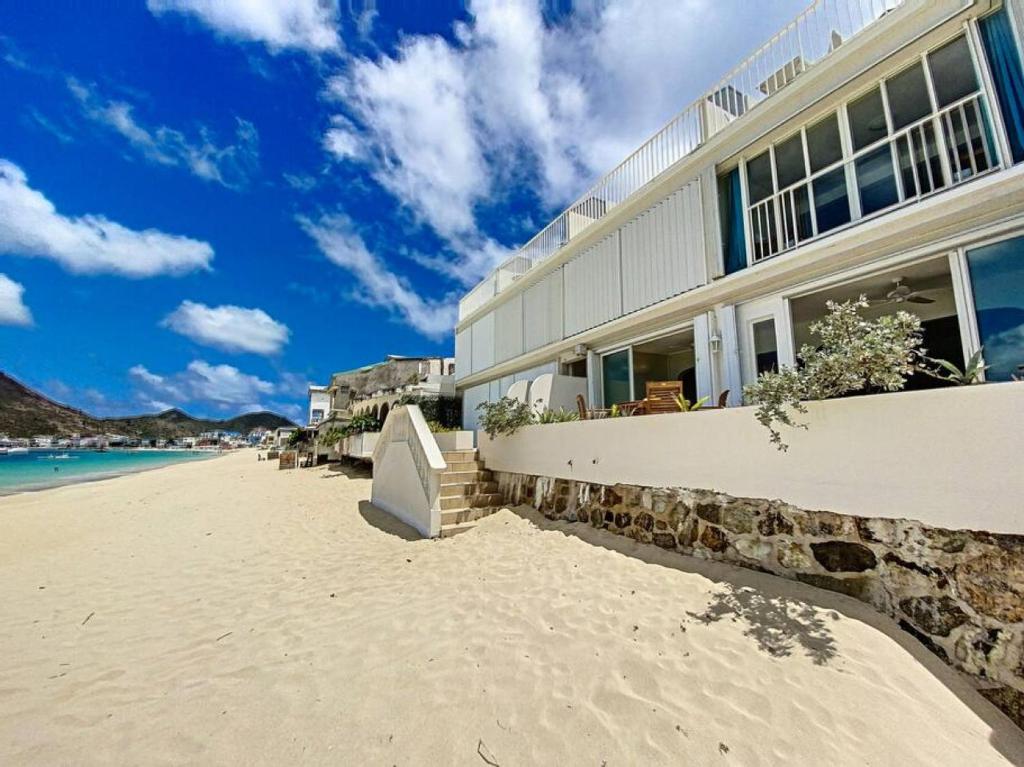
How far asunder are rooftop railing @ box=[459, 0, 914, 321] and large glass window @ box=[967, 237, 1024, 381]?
373 centimetres

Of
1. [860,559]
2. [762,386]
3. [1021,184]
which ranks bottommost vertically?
[860,559]

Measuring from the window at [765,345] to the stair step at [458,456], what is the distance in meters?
5.79

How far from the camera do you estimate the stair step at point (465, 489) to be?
7.92m

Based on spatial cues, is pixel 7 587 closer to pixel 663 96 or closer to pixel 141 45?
pixel 663 96

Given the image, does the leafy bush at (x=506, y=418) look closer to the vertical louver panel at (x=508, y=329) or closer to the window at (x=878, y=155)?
the window at (x=878, y=155)

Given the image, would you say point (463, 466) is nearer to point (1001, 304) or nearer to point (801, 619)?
point (801, 619)

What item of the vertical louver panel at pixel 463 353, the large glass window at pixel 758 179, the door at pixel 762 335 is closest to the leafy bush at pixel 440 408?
the vertical louver panel at pixel 463 353

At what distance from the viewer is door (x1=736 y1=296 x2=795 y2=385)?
6973 millimetres

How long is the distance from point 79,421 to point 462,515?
114798mm

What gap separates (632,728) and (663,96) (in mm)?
11927

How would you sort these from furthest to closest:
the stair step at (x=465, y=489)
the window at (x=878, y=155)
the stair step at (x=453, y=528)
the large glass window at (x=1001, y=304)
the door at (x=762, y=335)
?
the stair step at (x=465, y=489) < the stair step at (x=453, y=528) < the door at (x=762, y=335) < the window at (x=878, y=155) < the large glass window at (x=1001, y=304)

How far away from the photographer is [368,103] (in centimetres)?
1311

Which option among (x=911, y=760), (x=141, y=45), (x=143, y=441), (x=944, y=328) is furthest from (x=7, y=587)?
(x=143, y=441)

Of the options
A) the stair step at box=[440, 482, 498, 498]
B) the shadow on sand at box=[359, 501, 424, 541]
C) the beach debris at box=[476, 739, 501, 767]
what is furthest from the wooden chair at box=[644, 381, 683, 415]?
the beach debris at box=[476, 739, 501, 767]
